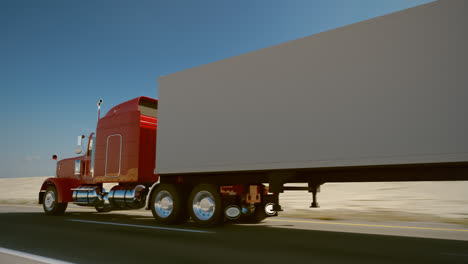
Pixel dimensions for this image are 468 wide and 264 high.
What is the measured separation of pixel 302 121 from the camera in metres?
7.32

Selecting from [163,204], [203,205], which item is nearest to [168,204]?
[163,204]

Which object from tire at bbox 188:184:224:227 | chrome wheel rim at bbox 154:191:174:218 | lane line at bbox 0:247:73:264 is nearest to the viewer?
lane line at bbox 0:247:73:264

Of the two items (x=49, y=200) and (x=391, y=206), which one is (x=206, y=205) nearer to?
(x=49, y=200)

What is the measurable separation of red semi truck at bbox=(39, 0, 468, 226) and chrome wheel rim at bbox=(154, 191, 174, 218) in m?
0.03

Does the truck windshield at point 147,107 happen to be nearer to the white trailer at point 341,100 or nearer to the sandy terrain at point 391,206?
the white trailer at point 341,100

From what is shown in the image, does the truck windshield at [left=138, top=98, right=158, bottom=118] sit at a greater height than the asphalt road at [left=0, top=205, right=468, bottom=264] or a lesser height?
greater

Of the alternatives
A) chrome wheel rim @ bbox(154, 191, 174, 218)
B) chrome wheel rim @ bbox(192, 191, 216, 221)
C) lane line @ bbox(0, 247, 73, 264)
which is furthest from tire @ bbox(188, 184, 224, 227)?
lane line @ bbox(0, 247, 73, 264)

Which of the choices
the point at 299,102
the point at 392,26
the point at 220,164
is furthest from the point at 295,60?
the point at 220,164

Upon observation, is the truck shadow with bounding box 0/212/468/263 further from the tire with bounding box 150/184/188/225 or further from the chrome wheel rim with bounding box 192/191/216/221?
the tire with bounding box 150/184/188/225

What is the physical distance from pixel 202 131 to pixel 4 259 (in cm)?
484

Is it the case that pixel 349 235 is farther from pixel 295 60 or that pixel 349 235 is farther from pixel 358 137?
pixel 295 60

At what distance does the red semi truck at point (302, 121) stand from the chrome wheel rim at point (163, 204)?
29 mm

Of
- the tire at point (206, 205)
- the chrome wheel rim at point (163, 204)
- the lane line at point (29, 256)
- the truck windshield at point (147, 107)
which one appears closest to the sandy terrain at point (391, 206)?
the tire at point (206, 205)

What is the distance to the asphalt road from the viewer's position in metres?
5.46
